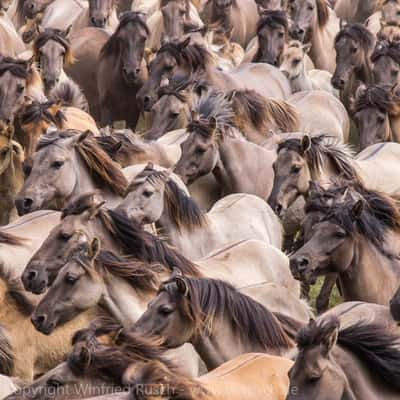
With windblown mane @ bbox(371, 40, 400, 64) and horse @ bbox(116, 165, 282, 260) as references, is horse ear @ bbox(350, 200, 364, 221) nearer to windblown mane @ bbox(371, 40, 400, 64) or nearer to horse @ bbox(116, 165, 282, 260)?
horse @ bbox(116, 165, 282, 260)

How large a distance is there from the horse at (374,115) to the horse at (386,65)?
144 cm

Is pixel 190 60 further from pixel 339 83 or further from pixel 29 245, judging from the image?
pixel 29 245

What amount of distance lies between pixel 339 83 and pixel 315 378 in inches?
327

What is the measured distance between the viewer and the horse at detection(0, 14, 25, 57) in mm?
12867

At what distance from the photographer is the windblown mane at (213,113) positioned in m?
9.09

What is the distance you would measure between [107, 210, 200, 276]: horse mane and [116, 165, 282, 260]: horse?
2.94 feet

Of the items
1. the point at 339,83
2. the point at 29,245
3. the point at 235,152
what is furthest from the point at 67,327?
the point at 339,83

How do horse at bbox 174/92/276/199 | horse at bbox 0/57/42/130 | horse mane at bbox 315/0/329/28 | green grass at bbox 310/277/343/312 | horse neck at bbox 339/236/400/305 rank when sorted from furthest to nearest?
horse mane at bbox 315/0/329/28 → horse at bbox 0/57/42/130 → horse at bbox 174/92/276/199 → green grass at bbox 310/277/343/312 → horse neck at bbox 339/236/400/305

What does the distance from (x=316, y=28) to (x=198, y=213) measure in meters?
6.84

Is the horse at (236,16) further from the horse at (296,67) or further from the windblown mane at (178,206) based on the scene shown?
the windblown mane at (178,206)

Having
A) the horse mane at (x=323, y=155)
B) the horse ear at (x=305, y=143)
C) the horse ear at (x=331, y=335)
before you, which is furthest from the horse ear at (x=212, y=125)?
the horse ear at (x=331, y=335)

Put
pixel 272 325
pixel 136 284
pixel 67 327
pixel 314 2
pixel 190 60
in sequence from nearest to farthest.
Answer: pixel 272 325
pixel 136 284
pixel 67 327
pixel 190 60
pixel 314 2

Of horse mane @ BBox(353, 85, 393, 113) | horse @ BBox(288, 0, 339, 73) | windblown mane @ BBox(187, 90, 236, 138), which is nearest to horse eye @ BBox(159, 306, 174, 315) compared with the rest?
windblown mane @ BBox(187, 90, 236, 138)

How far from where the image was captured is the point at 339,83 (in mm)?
12797
